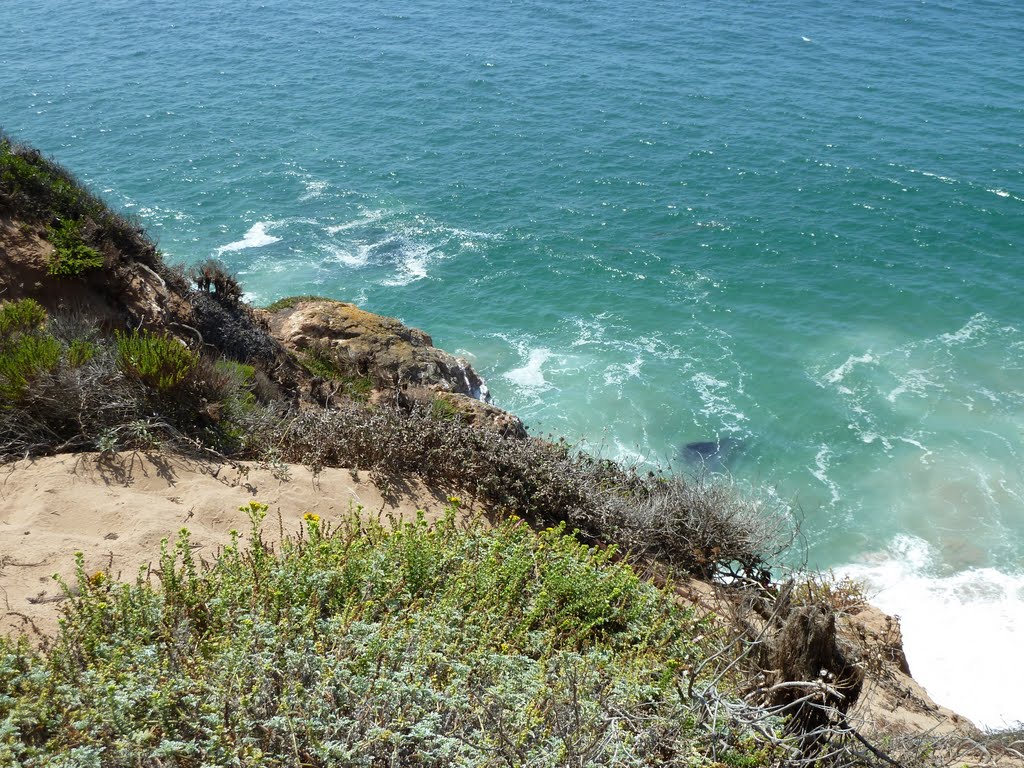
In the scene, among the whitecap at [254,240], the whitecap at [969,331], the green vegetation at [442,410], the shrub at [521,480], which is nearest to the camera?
the shrub at [521,480]

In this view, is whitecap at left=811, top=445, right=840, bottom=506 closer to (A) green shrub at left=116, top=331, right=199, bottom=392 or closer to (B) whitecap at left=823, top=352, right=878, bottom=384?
(B) whitecap at left=823, top=352, right=878, bottom=384

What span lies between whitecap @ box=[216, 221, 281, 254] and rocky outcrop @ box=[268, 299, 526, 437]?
10889mm

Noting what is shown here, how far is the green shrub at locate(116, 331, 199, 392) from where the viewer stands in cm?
760

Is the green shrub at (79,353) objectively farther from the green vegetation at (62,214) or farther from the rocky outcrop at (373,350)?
the rocky outcrop at (373,350)

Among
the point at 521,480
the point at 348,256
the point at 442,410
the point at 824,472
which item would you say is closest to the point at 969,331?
the point at 824,472

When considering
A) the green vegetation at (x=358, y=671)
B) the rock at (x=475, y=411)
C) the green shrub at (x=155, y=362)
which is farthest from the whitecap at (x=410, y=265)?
the green vegetation at (x=358, y=671)

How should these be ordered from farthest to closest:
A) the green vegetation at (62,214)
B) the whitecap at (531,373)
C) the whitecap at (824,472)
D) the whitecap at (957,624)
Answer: the whitecap at (531,373), the whitecap at (824,472), the whitecap at (957,624), the green vegetation at (62,214)

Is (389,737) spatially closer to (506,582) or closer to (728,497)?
(506,582)

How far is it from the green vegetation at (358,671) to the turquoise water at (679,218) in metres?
9.85

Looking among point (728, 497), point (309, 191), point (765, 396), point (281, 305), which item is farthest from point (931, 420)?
point (309, 191)

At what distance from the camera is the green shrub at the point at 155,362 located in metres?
7.60

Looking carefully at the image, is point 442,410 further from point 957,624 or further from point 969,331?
point 969,331

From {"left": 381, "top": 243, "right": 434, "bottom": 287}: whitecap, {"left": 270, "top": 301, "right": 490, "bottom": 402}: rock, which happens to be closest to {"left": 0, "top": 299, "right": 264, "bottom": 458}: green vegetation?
{"left": 270, "top": 301, "right": 490, "bottom": 402}: rock

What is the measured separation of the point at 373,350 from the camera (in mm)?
15039
